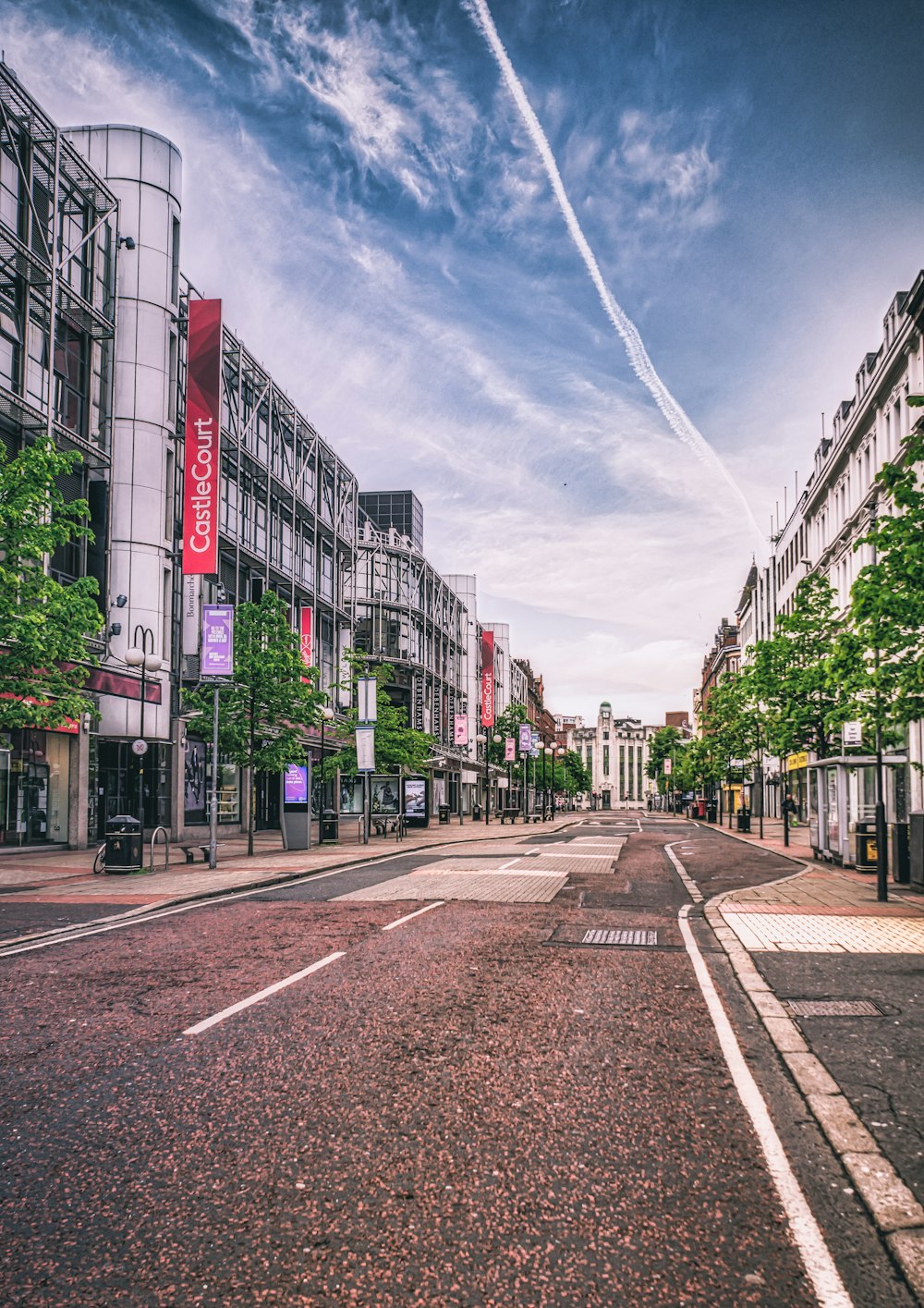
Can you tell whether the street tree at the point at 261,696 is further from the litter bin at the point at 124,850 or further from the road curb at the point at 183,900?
the litter bin at the point at 124,850

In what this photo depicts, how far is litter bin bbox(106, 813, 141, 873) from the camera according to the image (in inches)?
802

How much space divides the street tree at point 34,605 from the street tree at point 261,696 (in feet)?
32.2

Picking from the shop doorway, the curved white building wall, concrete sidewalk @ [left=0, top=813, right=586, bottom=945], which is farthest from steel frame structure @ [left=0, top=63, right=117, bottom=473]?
the shop doorway

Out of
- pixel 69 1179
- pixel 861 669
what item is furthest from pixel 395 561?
pixel 69 1179

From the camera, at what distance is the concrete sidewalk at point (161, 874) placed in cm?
1614

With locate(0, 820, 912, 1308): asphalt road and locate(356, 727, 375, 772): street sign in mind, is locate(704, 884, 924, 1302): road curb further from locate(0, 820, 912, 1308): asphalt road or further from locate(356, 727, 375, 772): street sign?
locate(356, 727, 375, 772): street sign

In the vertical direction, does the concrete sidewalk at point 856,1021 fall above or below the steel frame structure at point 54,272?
below

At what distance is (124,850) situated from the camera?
20.4m

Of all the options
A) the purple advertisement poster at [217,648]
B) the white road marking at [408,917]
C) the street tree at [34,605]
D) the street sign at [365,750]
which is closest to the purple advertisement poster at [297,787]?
the street sign at [365,750]

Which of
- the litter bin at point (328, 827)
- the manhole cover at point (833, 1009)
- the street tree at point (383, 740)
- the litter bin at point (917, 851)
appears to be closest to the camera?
the manhole cover at point (833, 1009)

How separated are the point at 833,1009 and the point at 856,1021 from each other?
382mm

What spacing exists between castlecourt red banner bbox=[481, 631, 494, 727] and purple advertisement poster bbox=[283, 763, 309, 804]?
53.9 metres

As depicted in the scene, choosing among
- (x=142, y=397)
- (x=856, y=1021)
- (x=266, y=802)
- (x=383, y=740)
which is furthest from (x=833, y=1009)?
(x=266, y=802)

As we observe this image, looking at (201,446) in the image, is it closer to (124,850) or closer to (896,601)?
(124,850)
